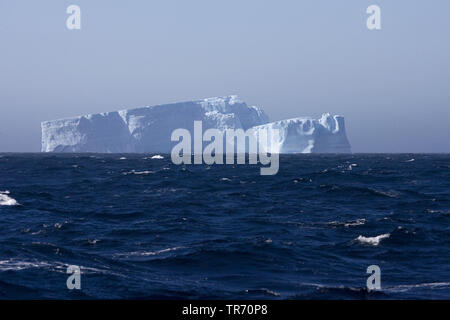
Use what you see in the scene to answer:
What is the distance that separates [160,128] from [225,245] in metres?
115

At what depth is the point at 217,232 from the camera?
69.3 feet

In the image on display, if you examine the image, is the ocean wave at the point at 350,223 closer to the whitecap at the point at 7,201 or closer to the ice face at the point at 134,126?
the whitecap at the point at 7,201

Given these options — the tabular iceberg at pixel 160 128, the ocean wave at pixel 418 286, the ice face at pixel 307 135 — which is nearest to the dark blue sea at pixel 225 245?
the ocean wave at pixel 418 286

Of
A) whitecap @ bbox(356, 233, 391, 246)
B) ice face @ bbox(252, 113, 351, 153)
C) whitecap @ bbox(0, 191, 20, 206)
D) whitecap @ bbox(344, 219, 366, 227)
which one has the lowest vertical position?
whitecap @ bbox(356, 233, 391, 246)

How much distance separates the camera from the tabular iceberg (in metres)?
124

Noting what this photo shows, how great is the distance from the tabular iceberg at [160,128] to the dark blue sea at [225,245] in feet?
294

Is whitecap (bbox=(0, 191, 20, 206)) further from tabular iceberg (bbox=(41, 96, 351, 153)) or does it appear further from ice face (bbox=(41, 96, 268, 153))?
ice face (bbox=(41, 96, 268, 153))

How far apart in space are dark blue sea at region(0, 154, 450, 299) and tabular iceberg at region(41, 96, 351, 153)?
8975 cm

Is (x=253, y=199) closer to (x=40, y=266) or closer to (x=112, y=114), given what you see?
(x=40, y=266)

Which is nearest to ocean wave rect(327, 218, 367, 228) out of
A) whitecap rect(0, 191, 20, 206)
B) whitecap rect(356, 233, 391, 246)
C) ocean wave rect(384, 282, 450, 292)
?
whitecap rect(356, 233, 391, 246)

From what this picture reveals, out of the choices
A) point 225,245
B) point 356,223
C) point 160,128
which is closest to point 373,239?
point 356,223

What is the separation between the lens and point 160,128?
5177 inches

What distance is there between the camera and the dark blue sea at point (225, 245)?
13.2 m

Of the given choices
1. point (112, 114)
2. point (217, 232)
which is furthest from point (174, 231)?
point (112, 114)
